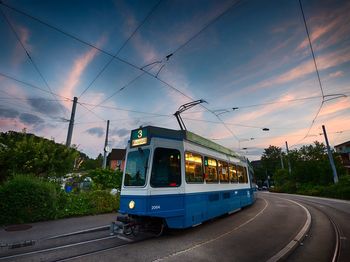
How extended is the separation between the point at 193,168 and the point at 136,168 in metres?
2.12

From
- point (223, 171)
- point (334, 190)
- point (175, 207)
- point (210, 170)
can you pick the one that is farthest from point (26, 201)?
point (334, 190)

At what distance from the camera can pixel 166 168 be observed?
739 cm

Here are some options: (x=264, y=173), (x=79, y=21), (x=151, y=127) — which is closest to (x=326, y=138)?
(x=151, y=127)

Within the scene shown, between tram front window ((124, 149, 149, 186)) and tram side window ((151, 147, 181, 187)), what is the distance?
0.33 meters

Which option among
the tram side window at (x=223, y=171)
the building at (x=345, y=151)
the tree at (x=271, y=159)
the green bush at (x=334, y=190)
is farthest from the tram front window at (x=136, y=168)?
the tree at (x=271, y=159)

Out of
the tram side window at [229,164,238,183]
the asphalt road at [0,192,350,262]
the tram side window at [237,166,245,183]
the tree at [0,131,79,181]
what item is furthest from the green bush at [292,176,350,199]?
the tree at [0,131,79,181]

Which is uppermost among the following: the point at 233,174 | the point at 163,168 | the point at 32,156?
the point at 32,156

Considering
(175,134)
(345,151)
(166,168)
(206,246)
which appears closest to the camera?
(206,246)

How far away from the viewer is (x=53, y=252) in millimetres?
5992

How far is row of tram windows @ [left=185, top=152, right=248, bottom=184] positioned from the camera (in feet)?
26.4

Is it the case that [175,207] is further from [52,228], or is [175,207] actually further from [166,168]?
[52,228]

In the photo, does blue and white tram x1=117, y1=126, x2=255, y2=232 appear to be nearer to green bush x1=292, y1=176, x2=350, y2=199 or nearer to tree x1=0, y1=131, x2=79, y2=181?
tree x1=0, y1=131, x2=79, y2=181

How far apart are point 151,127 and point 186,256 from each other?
3.96 m

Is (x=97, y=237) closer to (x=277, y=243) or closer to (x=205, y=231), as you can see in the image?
(x=205, y=231)
